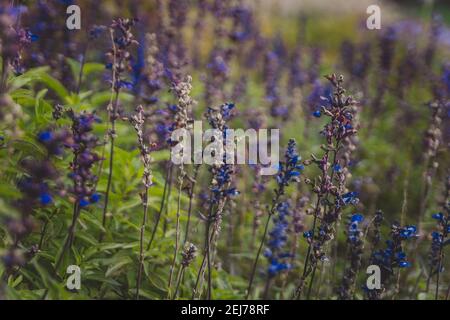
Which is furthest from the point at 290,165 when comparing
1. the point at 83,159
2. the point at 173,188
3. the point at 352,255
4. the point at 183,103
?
the point at 173,188

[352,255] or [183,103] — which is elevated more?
[183,103]

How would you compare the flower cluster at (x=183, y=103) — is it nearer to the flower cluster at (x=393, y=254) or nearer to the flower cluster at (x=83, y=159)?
the flower cluster at (x=83, y=159)

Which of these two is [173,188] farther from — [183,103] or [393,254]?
[393,254]

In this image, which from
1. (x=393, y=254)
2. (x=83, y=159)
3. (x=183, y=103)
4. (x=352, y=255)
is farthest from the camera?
(x=352, y=255)

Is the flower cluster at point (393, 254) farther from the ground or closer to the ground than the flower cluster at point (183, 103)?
closer to the ground

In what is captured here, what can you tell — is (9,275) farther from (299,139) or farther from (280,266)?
(299,139)

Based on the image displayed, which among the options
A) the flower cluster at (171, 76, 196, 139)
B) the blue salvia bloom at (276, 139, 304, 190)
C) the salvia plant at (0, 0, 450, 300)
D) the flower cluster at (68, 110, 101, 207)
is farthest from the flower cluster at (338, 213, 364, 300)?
the flower cluster at (68, 110, 101, 207)

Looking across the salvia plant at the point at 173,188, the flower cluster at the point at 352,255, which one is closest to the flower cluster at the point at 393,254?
the salvia plant at the point at 173,188

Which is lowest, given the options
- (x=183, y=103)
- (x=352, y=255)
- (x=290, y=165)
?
(x=352, y=255)

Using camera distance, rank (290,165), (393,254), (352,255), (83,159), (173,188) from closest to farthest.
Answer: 1. (83,159)
2. (290,165)
3. (393,254)
4. (352,255)
5. (173,188)

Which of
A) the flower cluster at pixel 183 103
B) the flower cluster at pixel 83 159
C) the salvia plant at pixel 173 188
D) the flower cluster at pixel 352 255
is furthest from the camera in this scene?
the flower cluster at pixel 352 255
